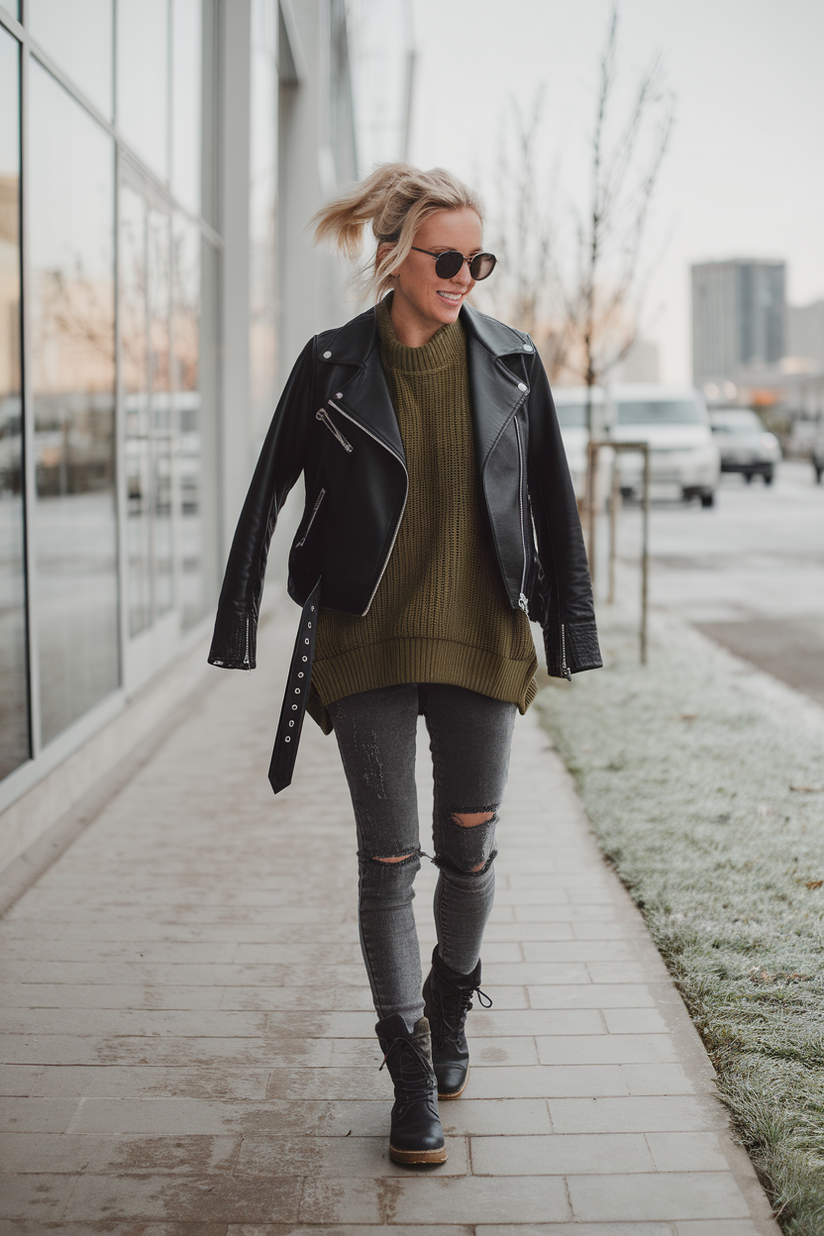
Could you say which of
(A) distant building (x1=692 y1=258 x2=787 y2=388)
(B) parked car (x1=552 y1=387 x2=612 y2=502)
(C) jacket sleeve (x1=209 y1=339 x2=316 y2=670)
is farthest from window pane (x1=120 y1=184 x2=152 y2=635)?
(A) distant building (x1=692 y1=258 x2=787 y2=388)

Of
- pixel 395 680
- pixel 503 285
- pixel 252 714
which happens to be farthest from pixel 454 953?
pixel 503 285

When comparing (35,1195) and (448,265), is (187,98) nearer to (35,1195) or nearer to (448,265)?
(448,265)

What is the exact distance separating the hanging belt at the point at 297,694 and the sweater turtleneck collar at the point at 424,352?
0.48 m

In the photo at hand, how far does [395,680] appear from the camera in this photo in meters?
2.49

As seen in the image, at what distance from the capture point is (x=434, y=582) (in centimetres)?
252

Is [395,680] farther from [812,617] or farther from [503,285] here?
[503,285]

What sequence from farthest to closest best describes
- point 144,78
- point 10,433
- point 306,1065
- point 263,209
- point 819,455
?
point 819,455
point 263,209
point 144,78
point 10,433
point 306,1065

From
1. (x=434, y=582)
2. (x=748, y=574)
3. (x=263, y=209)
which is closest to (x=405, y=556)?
(x=434, y=582)

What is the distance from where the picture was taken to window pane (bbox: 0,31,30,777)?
14.6 feet

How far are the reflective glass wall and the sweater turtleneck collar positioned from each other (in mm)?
2263

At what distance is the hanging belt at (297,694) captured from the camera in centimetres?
254

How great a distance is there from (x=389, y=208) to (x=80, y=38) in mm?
3813

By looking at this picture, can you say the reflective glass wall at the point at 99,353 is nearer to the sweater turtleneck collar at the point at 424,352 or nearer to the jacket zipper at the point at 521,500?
the sweater turtleneck collar at the point at 424,352

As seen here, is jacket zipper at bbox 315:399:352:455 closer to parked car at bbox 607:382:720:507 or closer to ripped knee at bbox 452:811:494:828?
ripped knee at bbox 452:811:494:828
